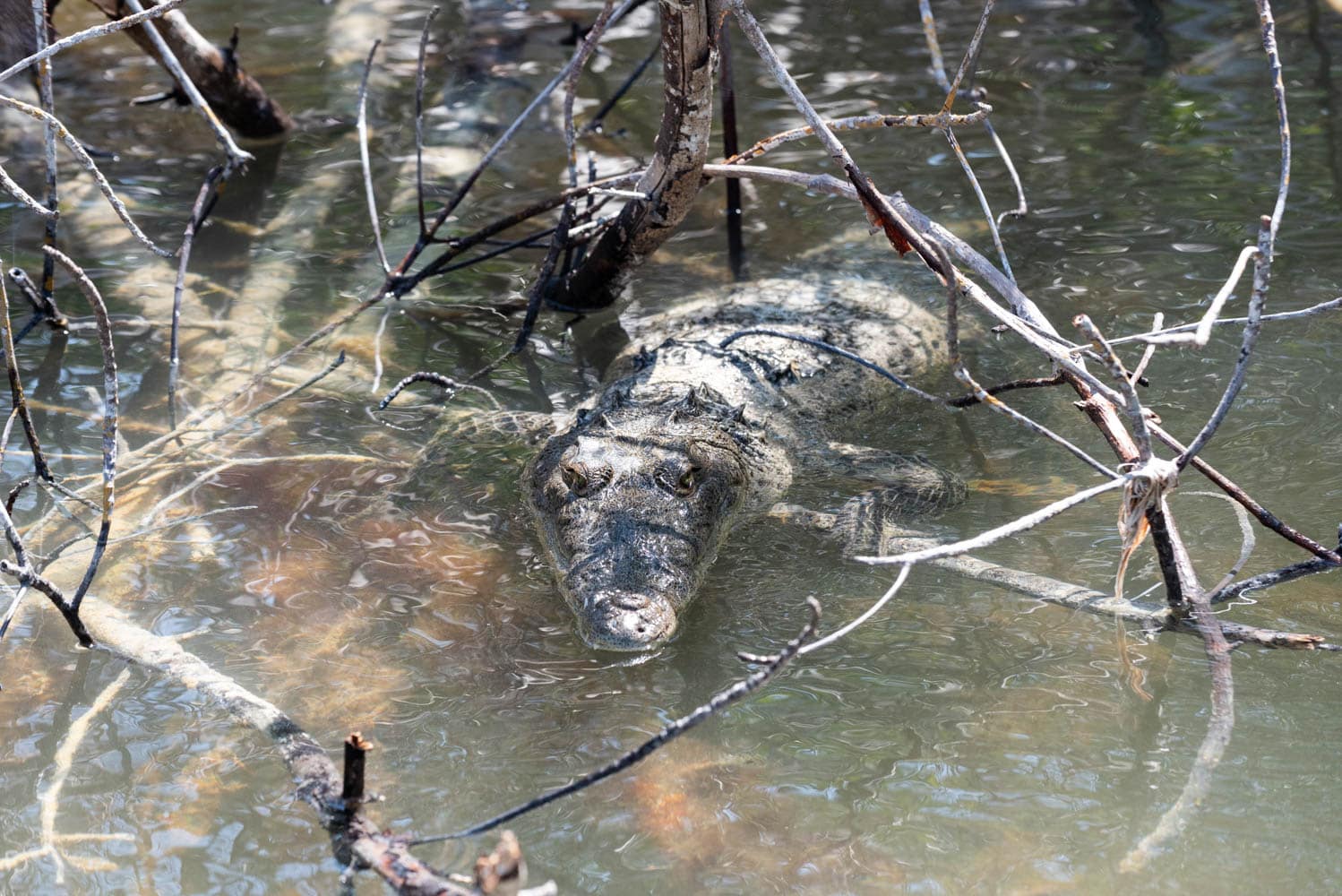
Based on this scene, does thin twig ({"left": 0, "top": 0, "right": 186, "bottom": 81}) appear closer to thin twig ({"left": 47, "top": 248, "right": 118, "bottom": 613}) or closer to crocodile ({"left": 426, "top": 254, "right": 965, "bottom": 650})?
thin twig ({"left": 47, "top": 248, "right": 118, "bottom": 613})

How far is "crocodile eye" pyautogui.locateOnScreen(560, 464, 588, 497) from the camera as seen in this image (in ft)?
12.3

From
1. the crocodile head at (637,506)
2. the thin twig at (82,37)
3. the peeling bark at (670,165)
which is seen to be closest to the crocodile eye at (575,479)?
the crocodile head at (637,506)

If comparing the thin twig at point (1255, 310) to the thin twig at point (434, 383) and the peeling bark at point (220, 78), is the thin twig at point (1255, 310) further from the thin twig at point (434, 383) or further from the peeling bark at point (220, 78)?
the peeling bark at point (220, 78)

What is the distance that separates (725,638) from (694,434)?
1.09 m

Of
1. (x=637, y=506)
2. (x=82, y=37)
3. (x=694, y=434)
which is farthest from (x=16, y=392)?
(x=694, y=434)

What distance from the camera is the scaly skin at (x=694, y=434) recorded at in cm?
338

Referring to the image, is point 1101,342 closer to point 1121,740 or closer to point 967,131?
point 1121,740

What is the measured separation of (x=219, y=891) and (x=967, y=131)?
19.2ft

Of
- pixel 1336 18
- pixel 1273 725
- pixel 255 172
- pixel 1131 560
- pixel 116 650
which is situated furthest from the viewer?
pixel 1336 18

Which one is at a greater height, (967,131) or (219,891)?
(967,131)

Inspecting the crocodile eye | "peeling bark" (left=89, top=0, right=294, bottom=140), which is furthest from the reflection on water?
"peeling bark" (left=89, top=0, right=294, bottom=140)

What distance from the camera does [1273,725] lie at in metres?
2.61

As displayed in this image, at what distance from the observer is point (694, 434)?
4117 millimetres

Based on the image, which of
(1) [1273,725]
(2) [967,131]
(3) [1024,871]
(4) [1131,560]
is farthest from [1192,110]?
(3) [1024,871]
